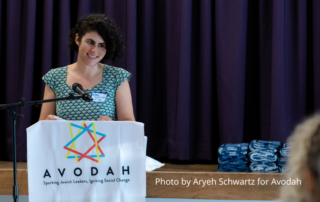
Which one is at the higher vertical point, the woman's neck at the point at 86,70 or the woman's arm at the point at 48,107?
the woman's neck at the point at 86,70

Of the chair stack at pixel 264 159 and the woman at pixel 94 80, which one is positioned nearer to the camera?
the woman at pixel 94 80

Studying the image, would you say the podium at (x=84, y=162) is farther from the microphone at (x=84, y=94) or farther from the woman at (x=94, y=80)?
the woman at (x=94, y=80)

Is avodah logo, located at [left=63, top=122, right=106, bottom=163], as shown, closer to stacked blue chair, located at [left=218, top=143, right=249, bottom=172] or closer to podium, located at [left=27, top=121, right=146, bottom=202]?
podium, located at [left=27, top=121, right=146, bottom=202]

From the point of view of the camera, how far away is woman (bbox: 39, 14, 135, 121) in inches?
80.4

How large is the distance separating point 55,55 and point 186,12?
3.67 feet

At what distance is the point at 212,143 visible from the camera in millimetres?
2928

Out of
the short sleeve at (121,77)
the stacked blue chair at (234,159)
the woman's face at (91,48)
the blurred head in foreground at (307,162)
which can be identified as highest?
the woman's face at (91,48)

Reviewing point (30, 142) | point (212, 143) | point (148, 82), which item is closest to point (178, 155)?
point (212, 143)

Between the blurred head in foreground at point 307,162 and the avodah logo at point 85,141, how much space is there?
108cm

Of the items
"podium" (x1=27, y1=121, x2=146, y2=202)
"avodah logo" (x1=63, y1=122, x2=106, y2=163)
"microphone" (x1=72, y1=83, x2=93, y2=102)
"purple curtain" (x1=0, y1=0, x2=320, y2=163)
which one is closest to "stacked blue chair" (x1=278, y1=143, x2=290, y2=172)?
"purple curtain" (x1=0, y1=0, x2=320, y2=163)

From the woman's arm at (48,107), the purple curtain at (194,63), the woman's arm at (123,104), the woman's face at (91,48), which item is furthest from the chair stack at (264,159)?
the woman's arm at (48,107)

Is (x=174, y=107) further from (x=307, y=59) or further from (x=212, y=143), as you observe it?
(x=307, y=59)

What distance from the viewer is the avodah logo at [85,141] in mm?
1514

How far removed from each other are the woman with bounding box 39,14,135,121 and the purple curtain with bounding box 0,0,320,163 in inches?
30.5
